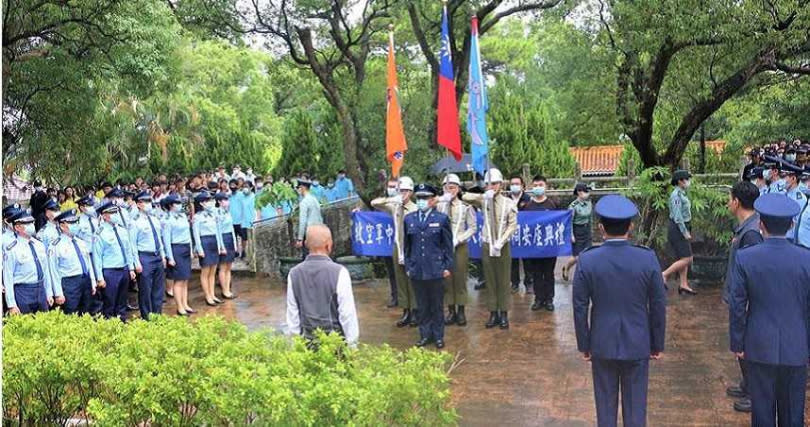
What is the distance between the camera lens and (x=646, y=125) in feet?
39.6

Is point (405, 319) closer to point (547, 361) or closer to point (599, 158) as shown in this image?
point (547, 361)

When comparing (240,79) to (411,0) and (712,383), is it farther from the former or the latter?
(712,383)

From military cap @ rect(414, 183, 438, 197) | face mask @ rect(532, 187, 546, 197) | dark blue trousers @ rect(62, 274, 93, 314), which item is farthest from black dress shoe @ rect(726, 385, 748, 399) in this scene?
dark blue trousers @ rect(62, 274, 93, 314)

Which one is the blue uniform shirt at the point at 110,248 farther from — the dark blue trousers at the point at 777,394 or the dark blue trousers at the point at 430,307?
the dark blue trousers at the point at 777,394

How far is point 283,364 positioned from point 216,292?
763 centimetres

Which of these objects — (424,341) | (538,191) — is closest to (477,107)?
(538,191)

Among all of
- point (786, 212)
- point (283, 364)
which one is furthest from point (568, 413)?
point (283, 364)

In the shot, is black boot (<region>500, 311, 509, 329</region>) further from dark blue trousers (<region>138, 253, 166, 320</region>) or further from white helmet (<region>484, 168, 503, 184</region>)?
dark blue trousers (<region>138, 253, 166, 320</region>)

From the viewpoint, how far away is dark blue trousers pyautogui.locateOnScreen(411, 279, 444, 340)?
7.67 meters

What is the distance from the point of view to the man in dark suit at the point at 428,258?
753cm

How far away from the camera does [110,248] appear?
840cm

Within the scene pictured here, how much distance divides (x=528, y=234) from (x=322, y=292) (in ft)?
18.4

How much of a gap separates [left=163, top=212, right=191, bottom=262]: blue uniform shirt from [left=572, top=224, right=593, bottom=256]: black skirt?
4.86 metres

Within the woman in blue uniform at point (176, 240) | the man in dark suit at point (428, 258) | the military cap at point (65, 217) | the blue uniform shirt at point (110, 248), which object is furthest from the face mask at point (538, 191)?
the military cap at point (65, 217)
